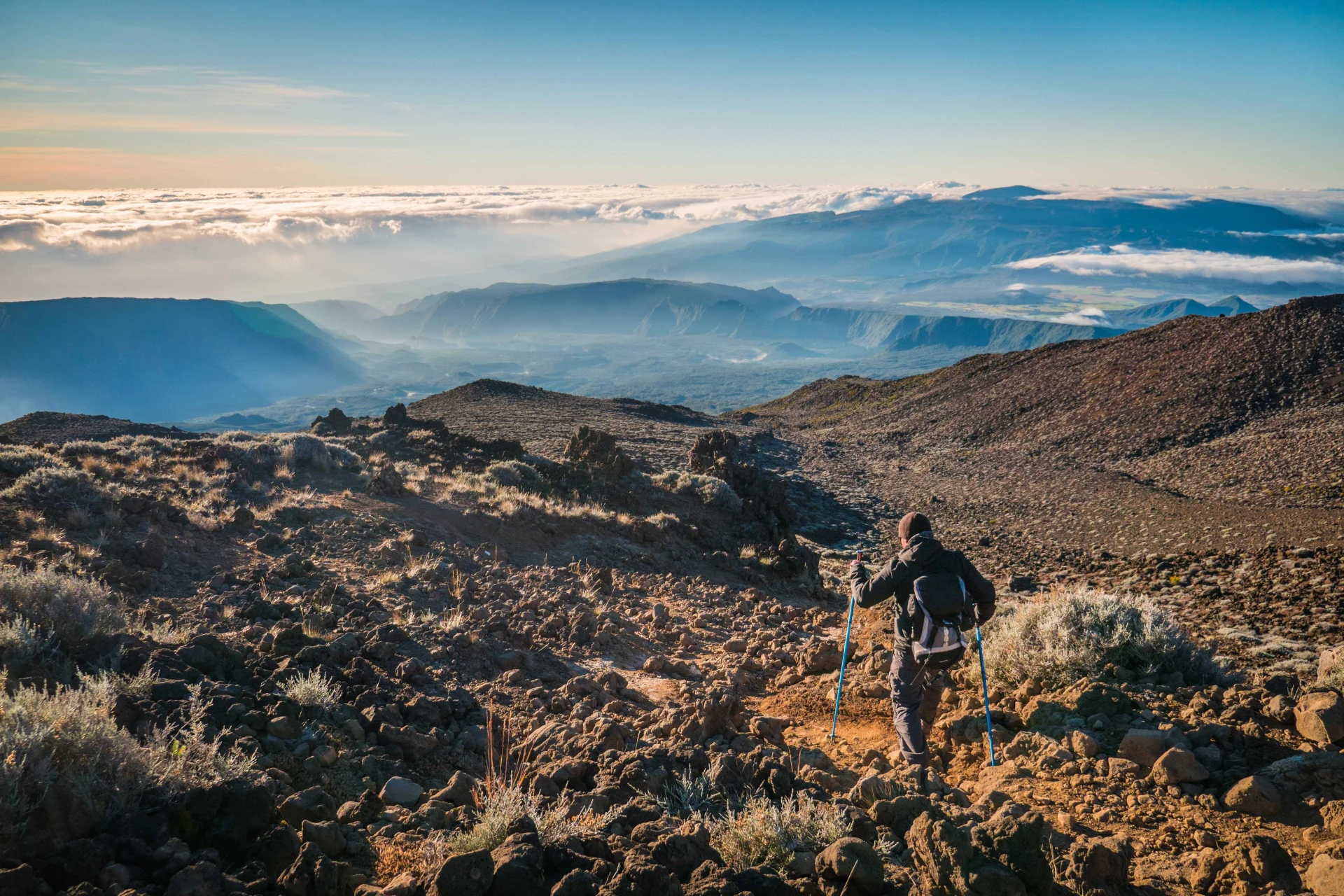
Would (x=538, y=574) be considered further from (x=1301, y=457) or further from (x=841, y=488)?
(x=1301, y=457)

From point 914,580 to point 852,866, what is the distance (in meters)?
2.39

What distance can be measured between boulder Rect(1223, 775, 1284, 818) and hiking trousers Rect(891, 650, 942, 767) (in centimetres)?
168

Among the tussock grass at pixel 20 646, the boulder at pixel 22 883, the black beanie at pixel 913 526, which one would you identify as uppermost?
the black beanie at pixel 913 526

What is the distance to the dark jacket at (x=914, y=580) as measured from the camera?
512 cm

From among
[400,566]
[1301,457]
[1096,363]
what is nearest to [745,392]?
[1096,363]

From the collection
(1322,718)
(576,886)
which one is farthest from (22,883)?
(1322,718)

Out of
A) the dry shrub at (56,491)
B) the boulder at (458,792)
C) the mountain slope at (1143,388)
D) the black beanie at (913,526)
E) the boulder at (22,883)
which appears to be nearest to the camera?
the boulder at (22,883)

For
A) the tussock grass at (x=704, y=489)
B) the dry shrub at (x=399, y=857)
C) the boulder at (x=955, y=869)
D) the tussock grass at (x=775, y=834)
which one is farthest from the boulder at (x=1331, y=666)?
the tussock grass at (x=704, y=489)

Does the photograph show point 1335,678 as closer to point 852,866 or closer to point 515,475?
point 852,866

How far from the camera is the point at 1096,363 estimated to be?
36.8 metres

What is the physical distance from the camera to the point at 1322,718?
440 cm

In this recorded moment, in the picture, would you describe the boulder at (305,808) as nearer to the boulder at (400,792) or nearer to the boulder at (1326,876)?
the boulder at (400,792)

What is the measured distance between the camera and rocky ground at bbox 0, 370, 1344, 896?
3125 mm

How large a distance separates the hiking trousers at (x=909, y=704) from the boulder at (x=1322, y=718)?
6.86ft
